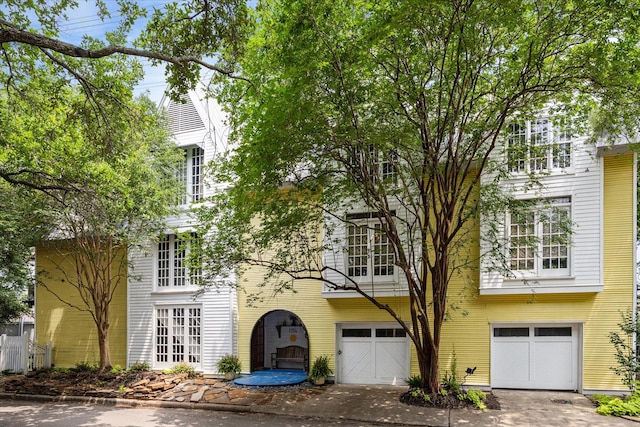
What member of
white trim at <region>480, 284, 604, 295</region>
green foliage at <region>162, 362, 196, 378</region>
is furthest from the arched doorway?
white trim at <region>480, 284, 604, 295</region>

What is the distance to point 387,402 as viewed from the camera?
39.5 feet

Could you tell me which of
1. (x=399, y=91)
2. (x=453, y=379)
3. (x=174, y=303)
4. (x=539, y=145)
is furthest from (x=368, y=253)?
(x=174, y=303)

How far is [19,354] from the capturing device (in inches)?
697

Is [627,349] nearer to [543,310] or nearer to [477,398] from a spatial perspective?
[543,310]

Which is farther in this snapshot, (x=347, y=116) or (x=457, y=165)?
(x=457, y=165)

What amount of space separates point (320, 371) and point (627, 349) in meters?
7.64

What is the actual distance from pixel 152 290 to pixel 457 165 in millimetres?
11109

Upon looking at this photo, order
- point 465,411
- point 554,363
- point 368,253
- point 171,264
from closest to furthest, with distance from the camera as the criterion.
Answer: point 465,411 < point 554,363 < point 368,253 < point 171,264

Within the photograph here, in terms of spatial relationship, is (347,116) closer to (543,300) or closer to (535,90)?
(535,90)

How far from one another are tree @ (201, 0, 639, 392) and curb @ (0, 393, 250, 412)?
3374 mm

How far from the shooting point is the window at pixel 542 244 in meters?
12.2

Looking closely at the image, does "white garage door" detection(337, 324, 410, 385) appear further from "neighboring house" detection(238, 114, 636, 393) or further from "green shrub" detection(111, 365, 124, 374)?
"green shrub" detection(111, 365, 124, 374)

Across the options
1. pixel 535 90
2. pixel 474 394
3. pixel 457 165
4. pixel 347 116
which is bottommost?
pixel 474 394

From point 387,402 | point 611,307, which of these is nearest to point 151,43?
point 387,402
